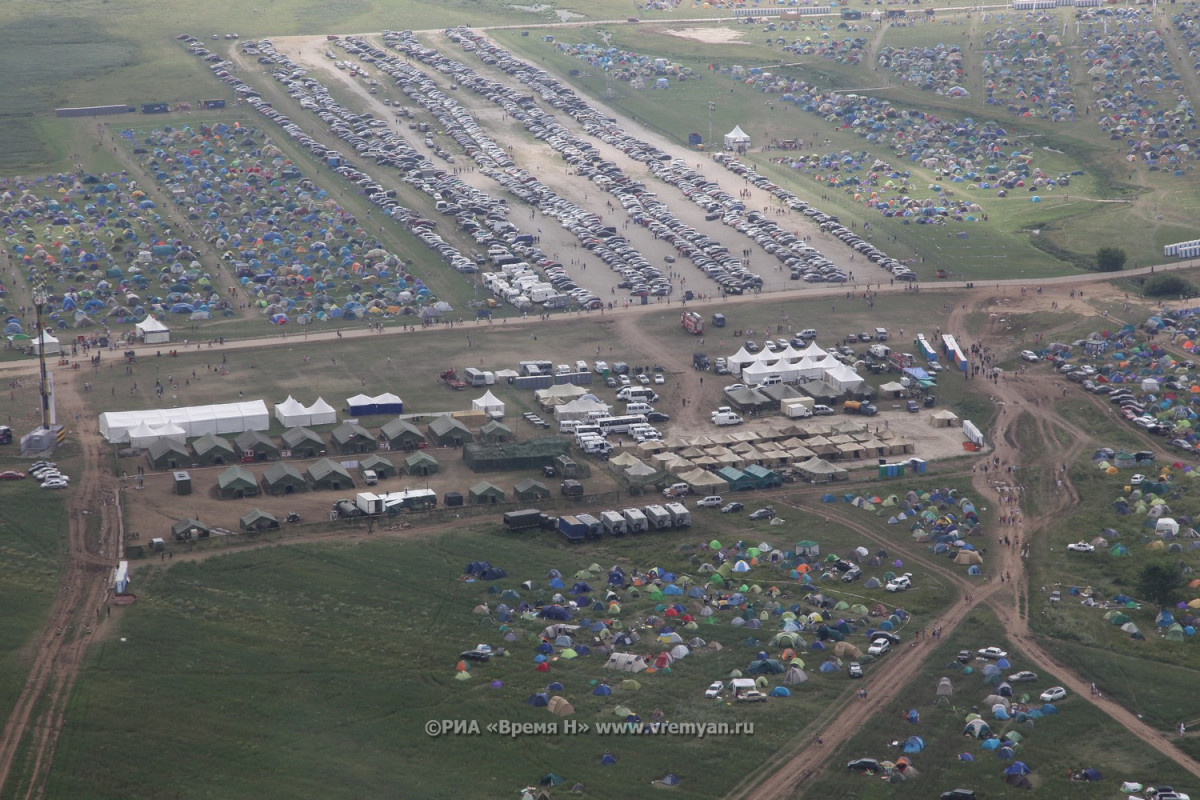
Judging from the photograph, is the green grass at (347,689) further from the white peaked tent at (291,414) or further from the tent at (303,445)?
the white peaked tent at (291,414)

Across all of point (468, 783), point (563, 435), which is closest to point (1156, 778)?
point (468, 783)

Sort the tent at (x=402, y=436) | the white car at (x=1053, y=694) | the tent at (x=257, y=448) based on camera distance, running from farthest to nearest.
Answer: the tent at (x=402, y=436) → the tent at (x=257, y=448) → the white car at (x=1053, y=694)

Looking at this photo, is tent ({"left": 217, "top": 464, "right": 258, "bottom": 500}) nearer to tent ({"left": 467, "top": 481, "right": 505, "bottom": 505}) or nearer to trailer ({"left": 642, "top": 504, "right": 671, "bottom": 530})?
tent ({"left": 467, "top": 481, "right": 505, "bottom": 505})

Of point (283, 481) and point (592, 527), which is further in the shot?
point (283, 481)

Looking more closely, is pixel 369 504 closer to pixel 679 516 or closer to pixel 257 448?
pixel 257 448

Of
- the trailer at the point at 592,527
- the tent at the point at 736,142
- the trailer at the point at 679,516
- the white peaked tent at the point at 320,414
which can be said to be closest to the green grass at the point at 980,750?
the trailer at the point at 679,516

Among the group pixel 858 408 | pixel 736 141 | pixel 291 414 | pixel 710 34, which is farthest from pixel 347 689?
pixel 710 34

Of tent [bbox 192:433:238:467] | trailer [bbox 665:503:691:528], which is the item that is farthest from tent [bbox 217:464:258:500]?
trailer [bbox 665:503:691:528]
